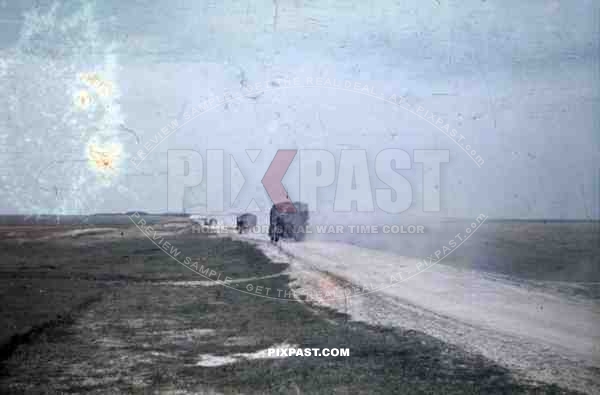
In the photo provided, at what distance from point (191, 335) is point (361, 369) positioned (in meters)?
2.76

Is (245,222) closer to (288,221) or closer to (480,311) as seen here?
(288,221)

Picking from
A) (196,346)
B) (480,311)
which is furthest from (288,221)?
(196,346)

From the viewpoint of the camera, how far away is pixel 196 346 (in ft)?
22.7

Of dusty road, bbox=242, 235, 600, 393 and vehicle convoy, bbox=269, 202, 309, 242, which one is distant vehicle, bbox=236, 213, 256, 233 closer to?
vehicle convoy, bbox=269, 202, 309, 242

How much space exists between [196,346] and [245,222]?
23.6m

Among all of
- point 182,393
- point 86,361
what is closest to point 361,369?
point 182,393

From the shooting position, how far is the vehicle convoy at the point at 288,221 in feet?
73.2

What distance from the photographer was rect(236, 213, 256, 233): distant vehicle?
30156mm

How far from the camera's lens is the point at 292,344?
22.7 feet

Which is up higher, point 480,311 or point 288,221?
point 288,221

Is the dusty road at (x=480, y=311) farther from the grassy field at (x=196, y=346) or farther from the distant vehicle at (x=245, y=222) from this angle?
the distant vehicle at (x=245, y=222)

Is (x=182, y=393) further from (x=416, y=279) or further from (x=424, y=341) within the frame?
(x=416, y=279)

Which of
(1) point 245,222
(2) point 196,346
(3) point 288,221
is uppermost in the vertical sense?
(3) point 288,221

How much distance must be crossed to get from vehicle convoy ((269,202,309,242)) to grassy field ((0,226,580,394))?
9.75 meters
